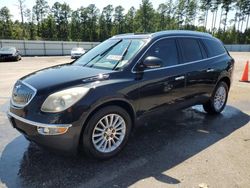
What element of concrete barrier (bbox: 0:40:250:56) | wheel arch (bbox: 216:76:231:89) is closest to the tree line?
concrete barrier (bbox: 0:40:250:56)

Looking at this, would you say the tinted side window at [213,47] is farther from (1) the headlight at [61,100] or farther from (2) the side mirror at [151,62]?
(1) the headlight at [61,100]

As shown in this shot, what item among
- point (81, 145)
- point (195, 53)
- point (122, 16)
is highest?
point (122, 16)

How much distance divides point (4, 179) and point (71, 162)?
88 cm

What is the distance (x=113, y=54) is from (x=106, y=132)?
1.43 m

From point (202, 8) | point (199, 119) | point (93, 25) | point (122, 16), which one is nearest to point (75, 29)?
point (93, 25)

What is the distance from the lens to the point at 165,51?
15.6 ft

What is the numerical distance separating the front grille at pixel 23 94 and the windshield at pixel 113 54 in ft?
3.81

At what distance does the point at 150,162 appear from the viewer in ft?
12.7

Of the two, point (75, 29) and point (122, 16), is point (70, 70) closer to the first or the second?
point (75, 29)

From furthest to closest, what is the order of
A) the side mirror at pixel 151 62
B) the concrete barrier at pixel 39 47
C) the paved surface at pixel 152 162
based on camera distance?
the concrete barrier at pixel 39 47
the side mirror at pixel 151 62
the paved surface at pixel 152 162

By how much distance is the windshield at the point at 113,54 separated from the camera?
14.2 feet

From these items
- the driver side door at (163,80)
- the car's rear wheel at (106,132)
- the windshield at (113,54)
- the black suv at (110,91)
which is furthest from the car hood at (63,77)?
the driver side door at (163,80)

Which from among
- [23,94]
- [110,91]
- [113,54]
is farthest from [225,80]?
[23,94]

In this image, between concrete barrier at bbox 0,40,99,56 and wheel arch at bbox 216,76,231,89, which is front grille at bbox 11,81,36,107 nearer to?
wheel arch at bbox 216,76,231,89
